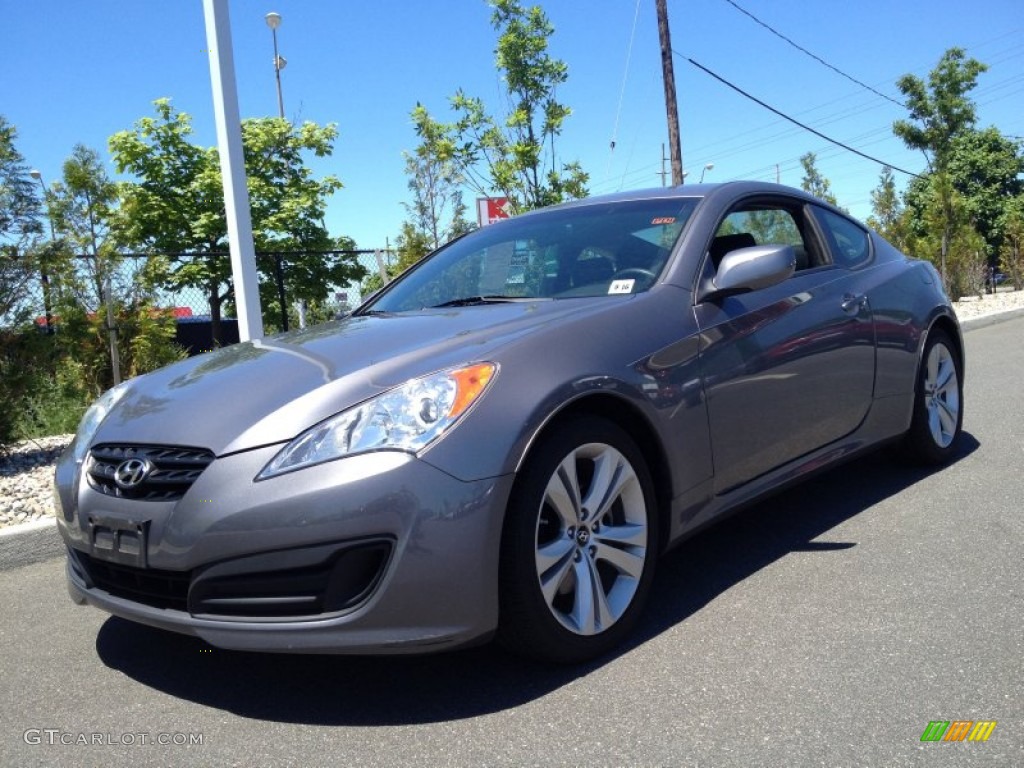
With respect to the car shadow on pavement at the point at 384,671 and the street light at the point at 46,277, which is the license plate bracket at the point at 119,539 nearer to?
the car shadow on pavement at the point at 384,671

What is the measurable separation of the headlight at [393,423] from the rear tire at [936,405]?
2917 mm

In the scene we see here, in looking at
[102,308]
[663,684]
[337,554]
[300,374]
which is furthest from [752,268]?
[102,308]

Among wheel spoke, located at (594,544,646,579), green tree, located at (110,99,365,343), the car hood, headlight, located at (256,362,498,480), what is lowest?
wheel spoke, located at (594,544,646,579)

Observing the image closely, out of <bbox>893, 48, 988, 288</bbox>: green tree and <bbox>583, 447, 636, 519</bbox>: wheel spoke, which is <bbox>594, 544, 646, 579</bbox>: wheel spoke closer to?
<bbox>583, 447, 636, 519</bbox>: wheel spoke

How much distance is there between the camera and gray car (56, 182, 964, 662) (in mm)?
2258

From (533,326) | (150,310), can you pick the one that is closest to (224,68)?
(150,310)

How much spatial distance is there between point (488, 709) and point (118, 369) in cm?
629

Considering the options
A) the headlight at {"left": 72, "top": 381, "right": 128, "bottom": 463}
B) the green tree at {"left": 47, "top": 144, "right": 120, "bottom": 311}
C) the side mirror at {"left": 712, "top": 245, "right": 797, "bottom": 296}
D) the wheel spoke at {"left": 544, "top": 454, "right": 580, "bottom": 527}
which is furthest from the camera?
the green tree at {"left": 47, "top": 144, "right": 120, "bottom": 311}

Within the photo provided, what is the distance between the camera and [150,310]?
802 centimetres

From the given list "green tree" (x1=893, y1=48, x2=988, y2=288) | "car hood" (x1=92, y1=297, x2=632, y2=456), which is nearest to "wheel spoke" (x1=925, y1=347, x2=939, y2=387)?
"car hood" (x1=92, y1=297, x2=632, y2=456)

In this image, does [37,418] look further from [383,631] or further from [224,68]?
[383,631]

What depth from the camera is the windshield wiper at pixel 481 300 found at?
11.1ft

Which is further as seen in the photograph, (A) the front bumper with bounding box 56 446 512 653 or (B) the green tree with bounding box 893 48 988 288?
(B) the green tree with bounding box 893 48 988 288

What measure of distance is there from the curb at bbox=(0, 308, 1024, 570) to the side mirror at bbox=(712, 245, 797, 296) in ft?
11.0
